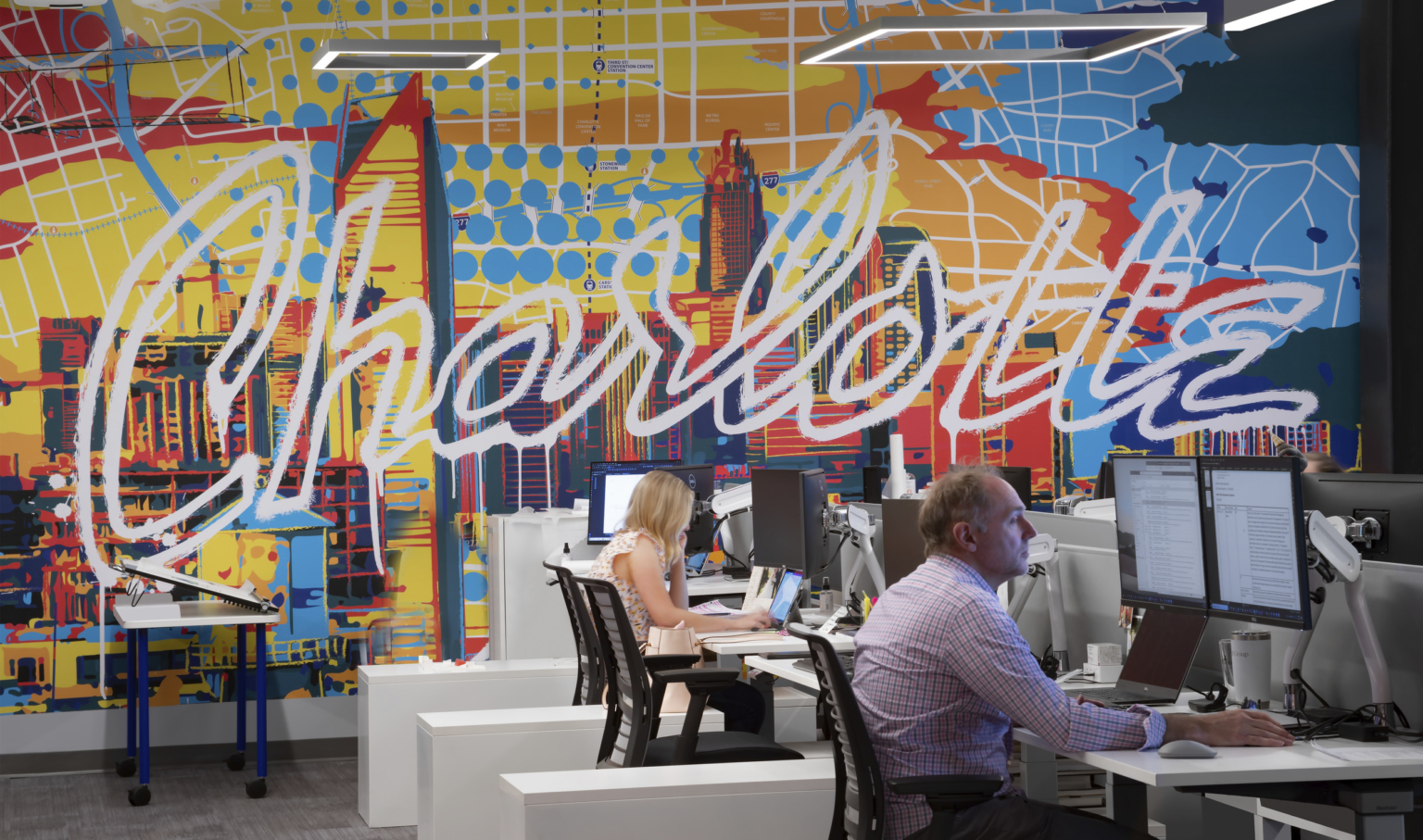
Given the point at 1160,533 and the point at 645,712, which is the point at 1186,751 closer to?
the point at 1160,533

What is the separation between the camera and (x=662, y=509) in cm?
476

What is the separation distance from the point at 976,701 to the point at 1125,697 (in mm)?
685

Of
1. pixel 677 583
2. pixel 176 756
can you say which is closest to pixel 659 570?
pixel 677 583

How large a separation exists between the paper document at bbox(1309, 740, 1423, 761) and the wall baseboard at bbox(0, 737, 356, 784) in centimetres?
494

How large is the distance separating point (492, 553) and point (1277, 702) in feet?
13.3

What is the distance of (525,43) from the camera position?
682 centimetres

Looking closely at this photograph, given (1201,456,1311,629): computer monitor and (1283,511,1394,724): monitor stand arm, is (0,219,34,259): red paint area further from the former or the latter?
(1283,511,1394,724): monitor stand arm

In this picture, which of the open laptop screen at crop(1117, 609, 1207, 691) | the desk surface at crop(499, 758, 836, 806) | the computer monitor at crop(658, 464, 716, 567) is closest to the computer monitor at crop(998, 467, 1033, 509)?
the computer monitor at crop(658, 464, 716, 567)

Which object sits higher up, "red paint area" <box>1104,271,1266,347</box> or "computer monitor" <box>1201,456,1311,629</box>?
"red paint area" <box>1104,271,1266,347</box>

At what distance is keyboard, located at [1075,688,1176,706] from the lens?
3248 millimetres

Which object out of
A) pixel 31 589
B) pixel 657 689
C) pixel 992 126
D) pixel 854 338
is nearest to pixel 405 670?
pixel 657 689

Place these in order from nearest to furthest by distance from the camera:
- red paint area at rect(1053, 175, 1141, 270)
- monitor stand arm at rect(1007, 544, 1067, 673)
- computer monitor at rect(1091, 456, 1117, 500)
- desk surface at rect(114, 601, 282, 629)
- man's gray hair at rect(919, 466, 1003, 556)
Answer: man's gray hair at rect(919, 466, 1003, 556) < monitor stand arm at rect(1007, 544, 1067, 673) < desk surface at rect(114, 601, 282, 629) < computer monitor at rect(1091, 456, 1117, 500) < red paint area at rect(1053, 175, 1141, 270)

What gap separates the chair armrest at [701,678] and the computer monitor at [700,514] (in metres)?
2.26

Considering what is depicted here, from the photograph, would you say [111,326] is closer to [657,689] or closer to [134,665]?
[134,665]
